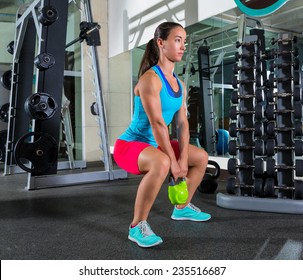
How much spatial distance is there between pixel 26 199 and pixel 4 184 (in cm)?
87

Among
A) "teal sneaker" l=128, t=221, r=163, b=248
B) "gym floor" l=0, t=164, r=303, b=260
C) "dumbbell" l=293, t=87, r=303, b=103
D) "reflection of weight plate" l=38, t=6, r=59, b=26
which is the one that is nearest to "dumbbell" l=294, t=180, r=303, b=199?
"gym floor" l=0, t=164, r=303, b=260

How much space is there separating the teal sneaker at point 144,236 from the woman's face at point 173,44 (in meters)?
0.77

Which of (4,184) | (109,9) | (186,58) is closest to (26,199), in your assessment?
(4,184)

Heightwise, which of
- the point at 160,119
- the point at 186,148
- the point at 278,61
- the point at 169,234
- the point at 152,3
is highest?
the point at 152,3

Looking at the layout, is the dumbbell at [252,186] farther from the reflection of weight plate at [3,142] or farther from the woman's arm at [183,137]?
the reflection of weight plate at [3,142]

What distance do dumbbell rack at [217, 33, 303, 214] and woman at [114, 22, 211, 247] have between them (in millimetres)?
678

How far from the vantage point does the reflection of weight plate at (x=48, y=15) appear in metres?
3.12

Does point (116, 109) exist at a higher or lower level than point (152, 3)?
lower

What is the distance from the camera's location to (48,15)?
3135 mm

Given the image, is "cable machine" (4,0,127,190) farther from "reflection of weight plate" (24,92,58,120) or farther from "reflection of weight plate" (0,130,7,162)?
"reflection of weight plate" (0,130,7,162)

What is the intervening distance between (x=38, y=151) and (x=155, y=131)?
1840mm

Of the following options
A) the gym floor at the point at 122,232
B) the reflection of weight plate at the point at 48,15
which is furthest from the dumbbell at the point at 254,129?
the reflection of weight plate at the point at 48,15
